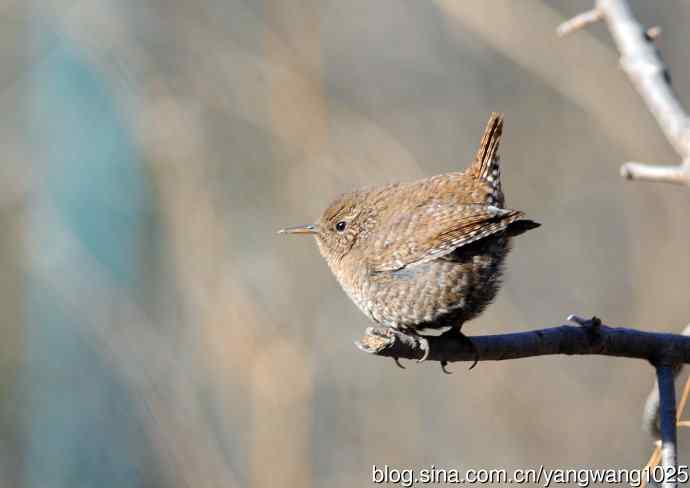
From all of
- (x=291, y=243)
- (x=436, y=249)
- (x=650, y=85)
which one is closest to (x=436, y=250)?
(x=436, y=249)

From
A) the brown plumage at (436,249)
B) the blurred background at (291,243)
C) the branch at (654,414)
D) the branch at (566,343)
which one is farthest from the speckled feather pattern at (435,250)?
the blurred background at (291,243)

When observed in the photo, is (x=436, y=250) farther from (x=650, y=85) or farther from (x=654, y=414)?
(x=650, y=85)

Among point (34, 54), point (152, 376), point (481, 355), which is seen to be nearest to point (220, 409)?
point (152, 376)

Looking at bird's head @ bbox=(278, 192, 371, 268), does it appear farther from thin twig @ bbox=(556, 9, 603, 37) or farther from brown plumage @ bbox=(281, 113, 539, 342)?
thin twig @ bbox=(556, 9, 603, 37)

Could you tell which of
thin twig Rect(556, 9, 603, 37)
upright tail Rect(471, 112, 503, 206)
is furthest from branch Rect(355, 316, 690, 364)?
upright tail Rect(471, 112, 503, 206)

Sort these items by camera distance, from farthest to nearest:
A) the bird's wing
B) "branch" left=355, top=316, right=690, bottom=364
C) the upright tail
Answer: the upright tail < the bird's wing < "branch" left=355, top=316, right=690, bottom=364

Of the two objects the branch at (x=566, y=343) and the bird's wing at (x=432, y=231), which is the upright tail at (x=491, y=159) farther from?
the branch at (x=566, y=343)
